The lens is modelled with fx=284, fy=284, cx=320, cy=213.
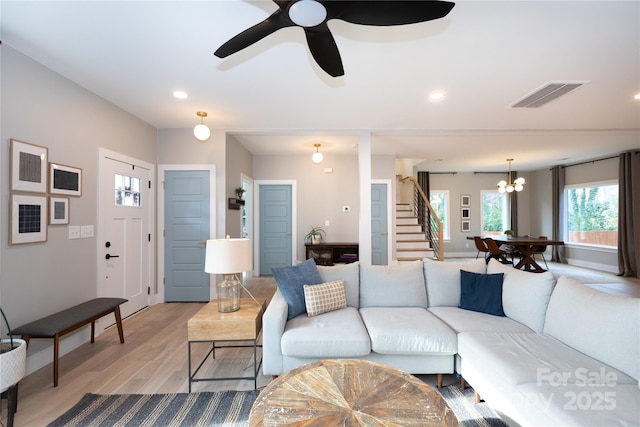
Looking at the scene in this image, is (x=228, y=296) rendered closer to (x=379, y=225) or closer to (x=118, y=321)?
(x=118, y=321)

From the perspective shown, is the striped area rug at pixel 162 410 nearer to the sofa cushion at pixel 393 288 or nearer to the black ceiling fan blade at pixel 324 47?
the sofa cushion at pixel 393 288

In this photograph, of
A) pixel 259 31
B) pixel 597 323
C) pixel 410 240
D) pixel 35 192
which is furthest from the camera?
pixel 410 240

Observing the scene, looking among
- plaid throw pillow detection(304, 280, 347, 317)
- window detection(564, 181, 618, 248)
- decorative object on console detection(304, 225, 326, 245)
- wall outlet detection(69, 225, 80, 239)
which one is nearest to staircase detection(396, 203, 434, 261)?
decorative object on console detection(304, 225, 326, 245)

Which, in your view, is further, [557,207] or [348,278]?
[557,207]

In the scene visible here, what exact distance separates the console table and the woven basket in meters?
4.44

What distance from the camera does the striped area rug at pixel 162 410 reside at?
182cm

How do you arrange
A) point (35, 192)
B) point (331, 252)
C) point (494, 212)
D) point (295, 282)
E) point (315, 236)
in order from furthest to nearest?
point (494, 212), point (315, 236), point (331, 252), point (295, 282), point (35, 192)

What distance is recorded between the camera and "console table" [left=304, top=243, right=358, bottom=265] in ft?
19.3

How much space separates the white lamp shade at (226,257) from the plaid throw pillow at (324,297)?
25.0 inches

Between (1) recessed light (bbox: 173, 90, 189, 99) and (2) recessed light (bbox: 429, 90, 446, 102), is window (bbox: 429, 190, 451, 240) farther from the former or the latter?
(1) recessed light (bbox: 173, 90, 189, 99)

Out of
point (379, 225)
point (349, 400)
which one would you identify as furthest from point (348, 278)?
point (379, 225)

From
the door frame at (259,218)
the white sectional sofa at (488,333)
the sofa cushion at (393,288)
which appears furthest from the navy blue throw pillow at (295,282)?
the door frame at (259,218)

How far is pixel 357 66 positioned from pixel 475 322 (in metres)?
2.47

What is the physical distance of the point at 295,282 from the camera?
102 inches
